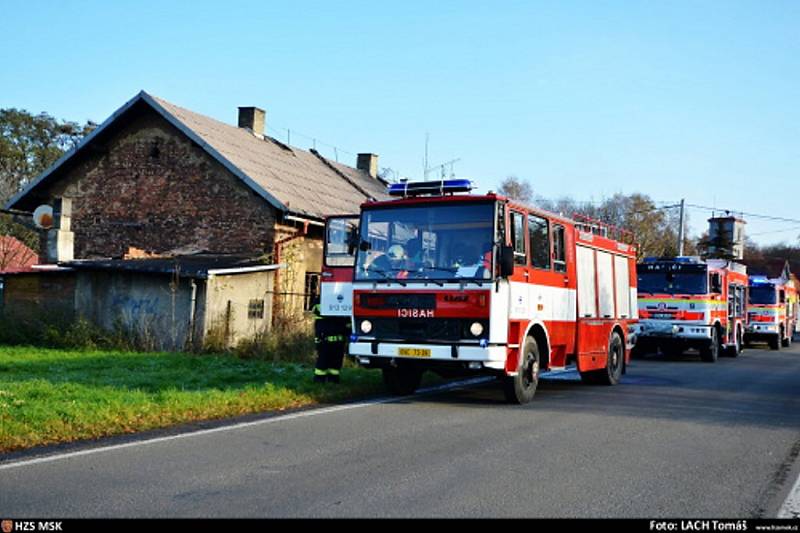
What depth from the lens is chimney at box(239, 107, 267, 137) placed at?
29.9 m

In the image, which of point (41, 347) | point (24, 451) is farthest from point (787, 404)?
point (41, 347)

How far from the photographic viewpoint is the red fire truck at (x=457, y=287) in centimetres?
1062

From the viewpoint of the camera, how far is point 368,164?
3719cm

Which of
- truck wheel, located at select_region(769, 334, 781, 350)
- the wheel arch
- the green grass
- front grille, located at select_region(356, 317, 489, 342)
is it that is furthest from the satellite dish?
truck wheel, located at select_region(769, 334, 781, 350)

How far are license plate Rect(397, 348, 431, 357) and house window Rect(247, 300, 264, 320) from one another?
1044 centimetres

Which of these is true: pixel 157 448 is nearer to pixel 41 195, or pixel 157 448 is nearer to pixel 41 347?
pixel 41 347

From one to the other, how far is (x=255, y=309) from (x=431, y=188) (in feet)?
35.1

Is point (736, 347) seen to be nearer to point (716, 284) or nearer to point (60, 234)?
point (716, 284)

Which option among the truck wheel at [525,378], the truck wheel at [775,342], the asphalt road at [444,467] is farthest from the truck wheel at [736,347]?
the truck wheel at [525,378]

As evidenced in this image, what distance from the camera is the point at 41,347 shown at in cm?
1883

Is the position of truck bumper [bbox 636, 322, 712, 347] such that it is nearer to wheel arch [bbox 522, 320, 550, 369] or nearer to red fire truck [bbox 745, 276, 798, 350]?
red fire truck [bbox 745, 276, 798, 350]

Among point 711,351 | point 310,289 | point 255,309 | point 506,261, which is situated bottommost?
point 711,351

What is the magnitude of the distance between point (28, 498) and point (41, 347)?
14.2m

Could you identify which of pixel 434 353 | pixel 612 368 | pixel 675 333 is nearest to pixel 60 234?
pixel 612 368
